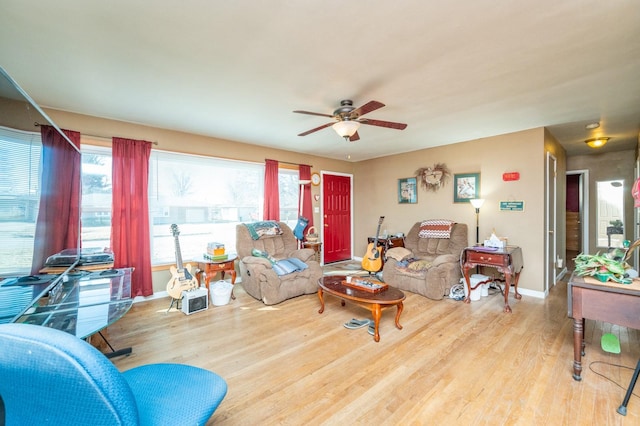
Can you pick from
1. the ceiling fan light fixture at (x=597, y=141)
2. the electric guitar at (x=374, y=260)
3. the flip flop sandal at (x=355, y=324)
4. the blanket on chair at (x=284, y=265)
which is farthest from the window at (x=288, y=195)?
the ceiling fan light fixture at (x=597, y=141)

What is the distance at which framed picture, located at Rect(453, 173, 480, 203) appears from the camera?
14.7 feet

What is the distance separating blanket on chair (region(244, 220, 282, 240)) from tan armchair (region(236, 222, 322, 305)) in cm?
5

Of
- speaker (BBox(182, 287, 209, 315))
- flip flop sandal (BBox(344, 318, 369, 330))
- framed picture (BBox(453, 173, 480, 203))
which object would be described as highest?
framed picture (BBox(453, 173, 480, 203))

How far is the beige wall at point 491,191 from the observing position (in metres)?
3.85

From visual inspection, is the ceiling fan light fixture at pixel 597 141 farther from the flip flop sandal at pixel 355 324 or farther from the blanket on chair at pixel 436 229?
the flip flop sandal at pixel 355 324

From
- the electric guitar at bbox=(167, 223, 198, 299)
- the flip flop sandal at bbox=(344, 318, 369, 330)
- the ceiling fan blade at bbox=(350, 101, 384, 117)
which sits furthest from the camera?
the electric guitar at bbox=(167, 223, 198, 299)

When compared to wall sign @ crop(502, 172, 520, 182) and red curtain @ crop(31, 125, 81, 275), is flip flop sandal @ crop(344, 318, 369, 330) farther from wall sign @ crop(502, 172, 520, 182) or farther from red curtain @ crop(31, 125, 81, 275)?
wall sign @ crop(502, 172, 520, 182)

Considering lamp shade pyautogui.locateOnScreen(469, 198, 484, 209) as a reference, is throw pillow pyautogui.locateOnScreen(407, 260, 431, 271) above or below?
below

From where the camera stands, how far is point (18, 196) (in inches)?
55.2

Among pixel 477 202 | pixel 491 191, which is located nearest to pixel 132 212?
pixel 477 202

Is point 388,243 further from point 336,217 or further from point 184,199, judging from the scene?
point 184,199

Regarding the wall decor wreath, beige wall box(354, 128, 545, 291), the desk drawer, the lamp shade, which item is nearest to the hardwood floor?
the desk drawer

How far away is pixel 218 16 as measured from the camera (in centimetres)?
164

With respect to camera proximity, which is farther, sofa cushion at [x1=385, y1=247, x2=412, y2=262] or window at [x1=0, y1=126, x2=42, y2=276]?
sofa cushion at [x1=385, y1=247, x2=412, y2=262]
